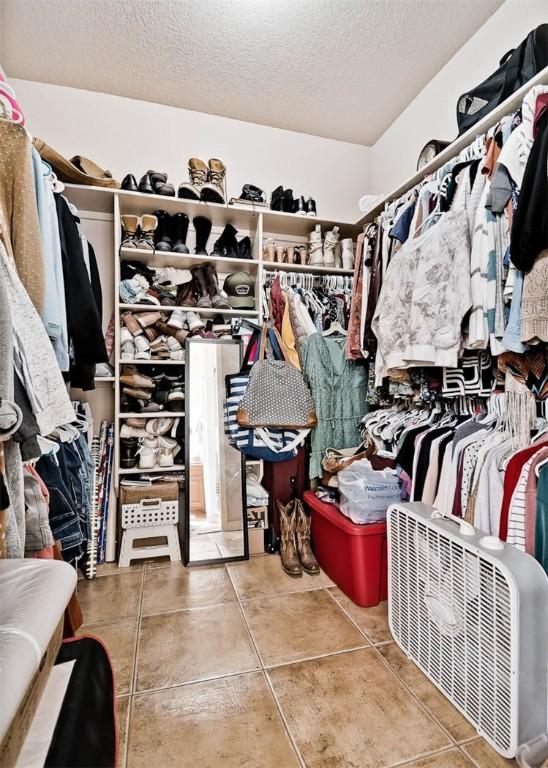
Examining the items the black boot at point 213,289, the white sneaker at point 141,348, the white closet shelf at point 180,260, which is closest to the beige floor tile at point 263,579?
the white sneaker at point 141,348

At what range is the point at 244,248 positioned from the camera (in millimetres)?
2623

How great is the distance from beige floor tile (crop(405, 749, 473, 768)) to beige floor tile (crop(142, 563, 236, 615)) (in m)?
0.98

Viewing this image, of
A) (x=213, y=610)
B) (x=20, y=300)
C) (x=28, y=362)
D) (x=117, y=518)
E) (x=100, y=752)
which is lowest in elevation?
(x=213, y=610)

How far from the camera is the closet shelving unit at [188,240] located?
227 cm

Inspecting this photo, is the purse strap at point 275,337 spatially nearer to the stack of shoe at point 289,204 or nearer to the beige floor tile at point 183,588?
the stack of shoe at point 289,204

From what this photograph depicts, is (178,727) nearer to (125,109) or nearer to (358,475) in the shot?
(358,475)

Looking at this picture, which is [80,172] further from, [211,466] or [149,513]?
[149,513]

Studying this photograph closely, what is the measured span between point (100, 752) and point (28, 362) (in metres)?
0.83

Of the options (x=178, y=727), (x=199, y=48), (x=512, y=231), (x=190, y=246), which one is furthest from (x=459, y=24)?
(x=178, y=727)

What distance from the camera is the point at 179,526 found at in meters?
2.43

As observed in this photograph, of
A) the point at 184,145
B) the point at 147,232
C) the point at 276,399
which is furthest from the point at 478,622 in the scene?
the point at 184,145

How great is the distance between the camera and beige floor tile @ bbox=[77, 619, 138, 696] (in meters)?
1.34

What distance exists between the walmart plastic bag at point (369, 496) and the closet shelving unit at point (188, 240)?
1072 mm

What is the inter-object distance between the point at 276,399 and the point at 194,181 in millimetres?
1453
